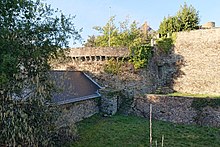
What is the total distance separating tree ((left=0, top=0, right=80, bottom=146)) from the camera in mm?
5770

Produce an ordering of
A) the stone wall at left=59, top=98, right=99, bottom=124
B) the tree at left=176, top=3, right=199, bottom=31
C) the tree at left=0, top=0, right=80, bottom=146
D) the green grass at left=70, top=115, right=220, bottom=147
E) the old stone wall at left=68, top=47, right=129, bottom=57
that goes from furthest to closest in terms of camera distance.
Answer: the tree at left=176, top=3, right=199, bottom=31, the old stone wall at left=68, top=47, right=129, bottom=57, the stone wall at left=59, top=98, right=99, bottom=124, the green grass at left=70, top=115, right=220, bottom=147, the tree at left=0, top=0, right=80, bottom=146

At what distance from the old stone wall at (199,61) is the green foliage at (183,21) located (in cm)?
85

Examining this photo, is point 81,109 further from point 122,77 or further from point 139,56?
point 139,56

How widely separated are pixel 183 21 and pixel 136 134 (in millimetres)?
10063

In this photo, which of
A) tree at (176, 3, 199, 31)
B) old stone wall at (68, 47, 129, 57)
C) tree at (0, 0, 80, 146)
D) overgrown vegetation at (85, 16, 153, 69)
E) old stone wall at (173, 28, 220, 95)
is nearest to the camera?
tree at (0, 0, 80, 146)

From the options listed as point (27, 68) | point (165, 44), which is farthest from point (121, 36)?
point (27, 68)

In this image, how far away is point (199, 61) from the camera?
15.1 metres

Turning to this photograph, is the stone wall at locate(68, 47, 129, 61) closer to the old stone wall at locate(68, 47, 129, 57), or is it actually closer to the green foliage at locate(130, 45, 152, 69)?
the old stone wall at locate(68, 47, 129, 57)

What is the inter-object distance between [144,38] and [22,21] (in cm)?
1758

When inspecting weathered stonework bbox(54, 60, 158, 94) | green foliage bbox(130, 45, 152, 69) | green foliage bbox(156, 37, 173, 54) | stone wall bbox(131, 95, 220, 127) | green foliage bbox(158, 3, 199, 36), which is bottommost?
stone wall bbox(131, 95, 220, 127)

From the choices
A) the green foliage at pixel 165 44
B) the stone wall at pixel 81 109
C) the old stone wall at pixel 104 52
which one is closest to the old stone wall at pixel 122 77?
the old stone wall at pixel 104 52

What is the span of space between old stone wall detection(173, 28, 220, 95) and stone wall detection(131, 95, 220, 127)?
3.85 meters

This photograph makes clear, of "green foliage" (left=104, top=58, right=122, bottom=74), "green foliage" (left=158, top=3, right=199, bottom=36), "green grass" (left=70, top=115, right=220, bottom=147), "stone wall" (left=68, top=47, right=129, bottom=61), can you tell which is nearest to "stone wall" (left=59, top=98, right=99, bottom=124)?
"green grass" (left=70, top=115, right=220, bottom=147)

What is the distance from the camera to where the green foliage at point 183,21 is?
16188 mm
